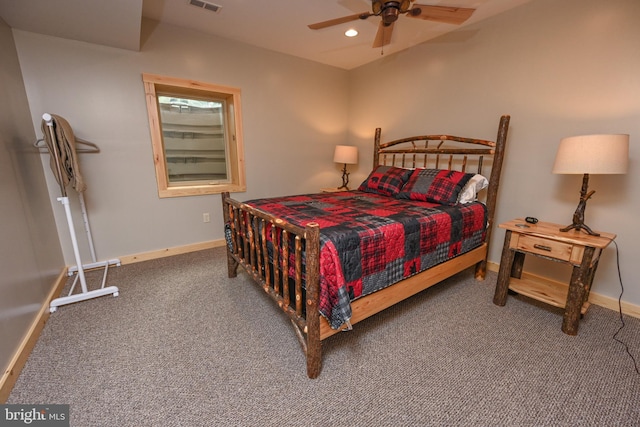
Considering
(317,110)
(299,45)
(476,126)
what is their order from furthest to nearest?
1. (317,110)
2. (299,45)
3. (476,126)

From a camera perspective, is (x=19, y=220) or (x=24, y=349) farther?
(x=19, y=220)

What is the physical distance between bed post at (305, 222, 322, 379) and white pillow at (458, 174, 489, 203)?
179 centimetres

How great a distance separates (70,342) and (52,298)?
0.71 m

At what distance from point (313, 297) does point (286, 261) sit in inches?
→ 12.2

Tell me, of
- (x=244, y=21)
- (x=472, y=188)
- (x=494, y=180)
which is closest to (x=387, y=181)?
(x=472, y=188)

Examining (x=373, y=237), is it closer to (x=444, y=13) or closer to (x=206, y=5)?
(x=444, y=13)

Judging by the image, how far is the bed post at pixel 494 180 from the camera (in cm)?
237

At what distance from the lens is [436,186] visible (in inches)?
99.0

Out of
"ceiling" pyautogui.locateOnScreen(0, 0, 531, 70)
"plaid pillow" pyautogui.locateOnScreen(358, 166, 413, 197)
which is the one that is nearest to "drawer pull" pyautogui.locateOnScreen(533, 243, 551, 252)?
"plaid pillow" pyautogui.locateOnScreen(358, 166, 413, 197)

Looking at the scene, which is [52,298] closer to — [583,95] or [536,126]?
[536,126]

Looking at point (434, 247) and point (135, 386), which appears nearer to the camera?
point (135, 386)

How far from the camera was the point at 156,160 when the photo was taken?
2902 mm

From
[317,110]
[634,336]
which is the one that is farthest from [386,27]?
[634,336]

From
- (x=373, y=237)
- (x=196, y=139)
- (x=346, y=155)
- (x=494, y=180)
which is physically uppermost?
(x=196, y=139)
